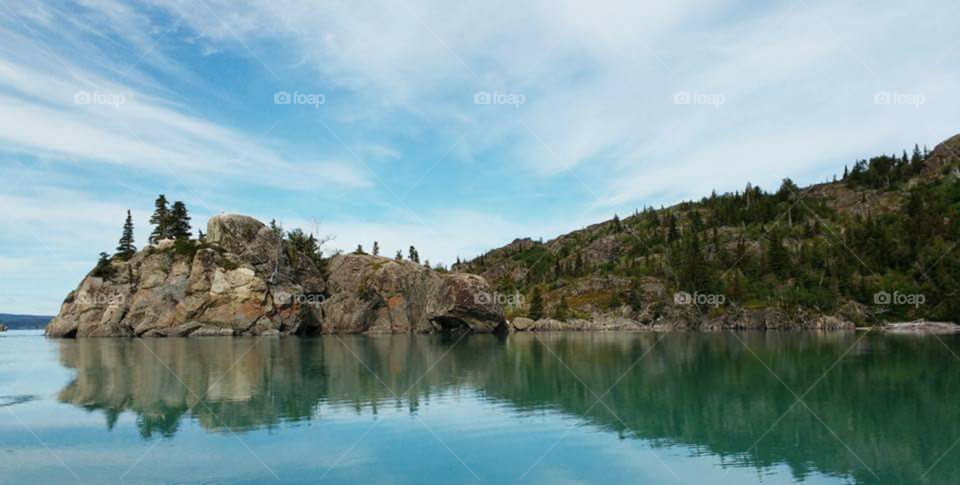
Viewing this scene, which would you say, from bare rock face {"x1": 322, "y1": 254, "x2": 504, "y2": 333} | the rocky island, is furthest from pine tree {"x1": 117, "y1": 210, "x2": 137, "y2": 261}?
bare rock face {"x1": 322, "y1": 254, "x2": 504, "y2": 333}

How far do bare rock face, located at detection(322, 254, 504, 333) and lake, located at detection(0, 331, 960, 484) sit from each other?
263 ft

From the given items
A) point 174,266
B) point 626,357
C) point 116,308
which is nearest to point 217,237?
point 174,266

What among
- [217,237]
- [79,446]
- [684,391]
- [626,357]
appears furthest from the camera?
[217,237]

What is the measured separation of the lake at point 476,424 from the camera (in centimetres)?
2130

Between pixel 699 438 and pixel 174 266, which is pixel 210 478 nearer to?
pixel 699 438

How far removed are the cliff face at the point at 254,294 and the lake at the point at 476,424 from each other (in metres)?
63.0

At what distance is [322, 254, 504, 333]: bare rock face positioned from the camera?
443 ft

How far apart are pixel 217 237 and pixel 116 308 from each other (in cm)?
2294

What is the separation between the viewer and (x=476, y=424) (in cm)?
2948

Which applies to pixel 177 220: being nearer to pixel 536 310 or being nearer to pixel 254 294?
Answer: pixel 254 294

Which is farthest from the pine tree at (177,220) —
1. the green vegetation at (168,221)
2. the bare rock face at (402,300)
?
the bare rock face at (402,300)

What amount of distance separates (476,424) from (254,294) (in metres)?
98.0

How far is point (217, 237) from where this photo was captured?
413 ft

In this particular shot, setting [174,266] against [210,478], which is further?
[174,266]
